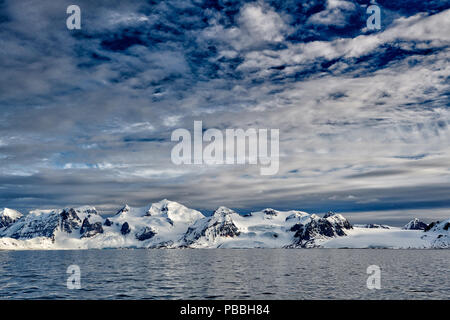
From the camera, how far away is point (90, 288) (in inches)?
2520

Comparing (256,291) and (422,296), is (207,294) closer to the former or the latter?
(256,291)

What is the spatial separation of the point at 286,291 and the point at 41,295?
39.4m
